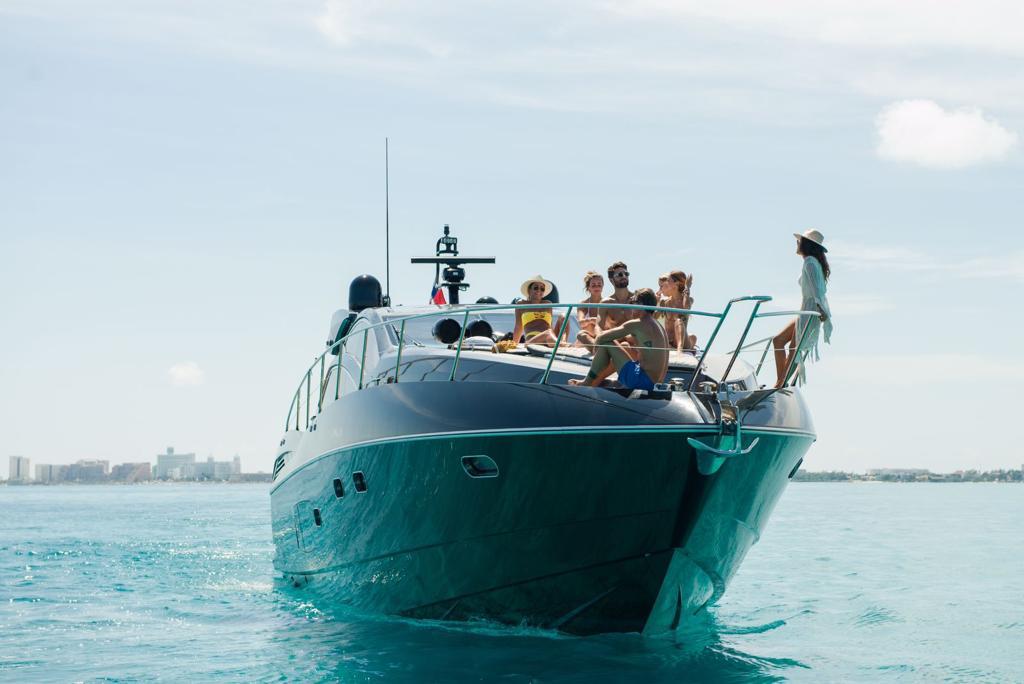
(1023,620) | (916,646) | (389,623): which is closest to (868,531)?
(1023,620)

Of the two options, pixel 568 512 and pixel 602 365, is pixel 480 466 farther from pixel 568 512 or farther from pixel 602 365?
pixel 602 365

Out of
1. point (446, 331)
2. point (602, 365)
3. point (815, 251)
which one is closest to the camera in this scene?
point (602, 365)

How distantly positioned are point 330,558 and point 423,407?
3.10 meters

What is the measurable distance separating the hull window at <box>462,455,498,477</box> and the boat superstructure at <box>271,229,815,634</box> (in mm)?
11

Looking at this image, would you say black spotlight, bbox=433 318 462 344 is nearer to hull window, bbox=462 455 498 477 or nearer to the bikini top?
the bikini top

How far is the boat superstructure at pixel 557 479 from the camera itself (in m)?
7.62

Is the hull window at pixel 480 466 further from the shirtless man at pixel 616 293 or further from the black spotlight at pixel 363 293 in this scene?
the black spotlight at pixel 363 293

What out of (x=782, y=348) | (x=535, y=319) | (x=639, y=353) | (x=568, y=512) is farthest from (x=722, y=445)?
(x=535, y=319)

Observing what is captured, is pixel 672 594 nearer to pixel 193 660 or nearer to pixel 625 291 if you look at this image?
pixel 625 291

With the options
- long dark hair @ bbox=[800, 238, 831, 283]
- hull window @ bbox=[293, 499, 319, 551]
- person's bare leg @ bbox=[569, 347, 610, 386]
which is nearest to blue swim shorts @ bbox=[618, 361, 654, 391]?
person's bare leg @ bbox=[569, 347, 610, 386]

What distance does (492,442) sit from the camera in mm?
7820

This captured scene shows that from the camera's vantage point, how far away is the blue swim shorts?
25.5ft

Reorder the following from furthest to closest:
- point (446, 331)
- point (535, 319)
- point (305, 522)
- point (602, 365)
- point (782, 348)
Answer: point (305, 522) → point (446, 331) → point (535, 319) → point (782, 348) → point (602, 365)

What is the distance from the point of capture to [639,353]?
26.1 ft
